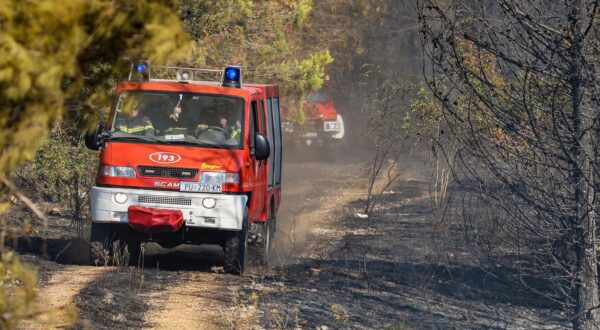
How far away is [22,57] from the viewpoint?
4.11 m

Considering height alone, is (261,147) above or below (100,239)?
above

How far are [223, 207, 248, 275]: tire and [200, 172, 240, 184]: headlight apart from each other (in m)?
0.53

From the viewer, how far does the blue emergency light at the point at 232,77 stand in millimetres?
12734

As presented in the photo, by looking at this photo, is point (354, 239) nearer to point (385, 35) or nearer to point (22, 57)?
point (22, 57)

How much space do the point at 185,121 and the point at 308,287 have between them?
246 cm

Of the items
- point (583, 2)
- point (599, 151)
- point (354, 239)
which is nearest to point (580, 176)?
point (599, 151)

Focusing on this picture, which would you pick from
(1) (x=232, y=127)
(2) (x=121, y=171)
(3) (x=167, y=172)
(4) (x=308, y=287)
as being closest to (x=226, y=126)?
(1) (x=232, y=127)

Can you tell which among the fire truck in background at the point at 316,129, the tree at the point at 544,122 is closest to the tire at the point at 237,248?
the tree at the point at 544,122

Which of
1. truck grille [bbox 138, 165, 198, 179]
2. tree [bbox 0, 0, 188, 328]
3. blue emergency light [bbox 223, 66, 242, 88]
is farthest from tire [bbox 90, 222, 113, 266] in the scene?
tree [bbox 0, 0, 188, 328]

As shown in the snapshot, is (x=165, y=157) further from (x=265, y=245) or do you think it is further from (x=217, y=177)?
(x=265, y=245)

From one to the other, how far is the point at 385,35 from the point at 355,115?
457 cm

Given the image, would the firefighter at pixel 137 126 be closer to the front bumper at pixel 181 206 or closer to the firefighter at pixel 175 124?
the firefighter at pixel 175 124

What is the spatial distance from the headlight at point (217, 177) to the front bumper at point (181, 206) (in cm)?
17

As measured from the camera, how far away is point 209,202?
11.9m
